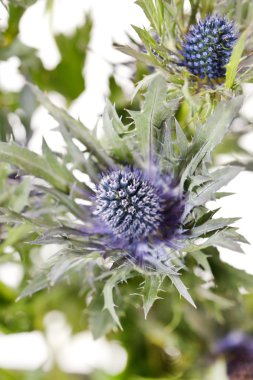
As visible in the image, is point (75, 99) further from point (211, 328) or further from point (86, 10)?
point (211, 328)

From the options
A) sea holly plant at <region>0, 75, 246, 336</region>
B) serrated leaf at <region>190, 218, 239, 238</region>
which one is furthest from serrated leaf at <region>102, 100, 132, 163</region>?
serrated leaf at <region>190, 218, 239, 238</region>

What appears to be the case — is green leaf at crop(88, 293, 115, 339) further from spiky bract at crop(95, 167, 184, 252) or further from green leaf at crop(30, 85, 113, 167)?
green leaf at crop(30, 85, 113, 167)

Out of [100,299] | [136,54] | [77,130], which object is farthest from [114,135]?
[100,299]

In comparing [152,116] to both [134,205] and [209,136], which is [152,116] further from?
[134,205]

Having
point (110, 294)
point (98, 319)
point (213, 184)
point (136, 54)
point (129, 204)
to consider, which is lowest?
point (98, 319)

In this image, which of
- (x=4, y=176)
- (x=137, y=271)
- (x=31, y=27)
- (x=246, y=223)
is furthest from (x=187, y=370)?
(x=31, y=27)

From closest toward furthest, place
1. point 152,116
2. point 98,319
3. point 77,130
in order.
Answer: point 152,116
point 77,130
point 98,319

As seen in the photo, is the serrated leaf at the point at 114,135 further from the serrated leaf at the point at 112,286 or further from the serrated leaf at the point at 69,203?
the serrated leaf at the point at 112,286
